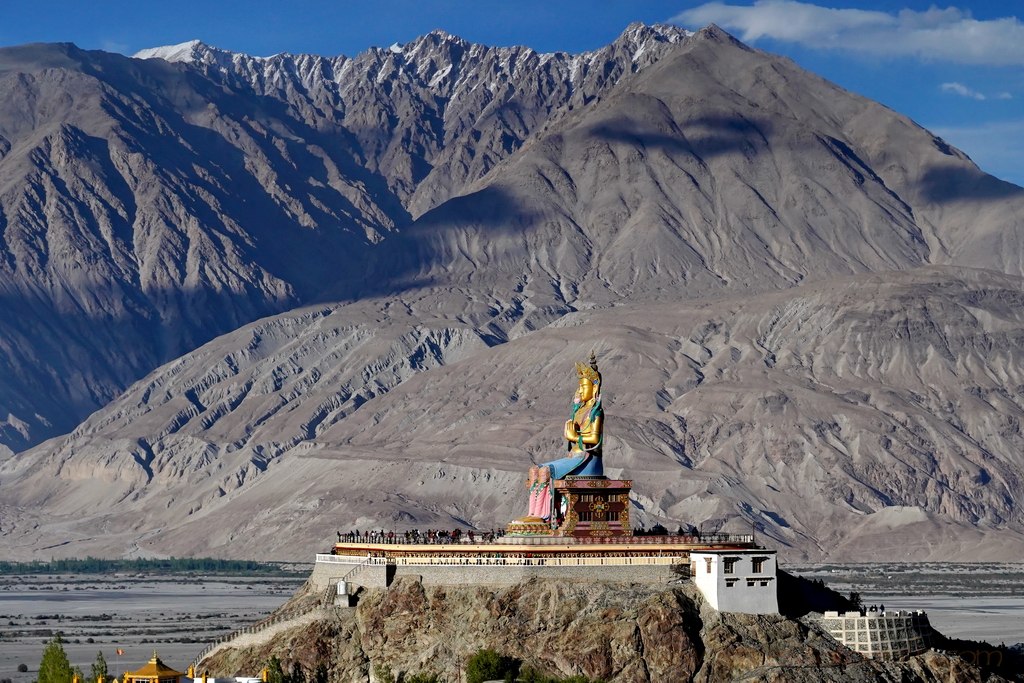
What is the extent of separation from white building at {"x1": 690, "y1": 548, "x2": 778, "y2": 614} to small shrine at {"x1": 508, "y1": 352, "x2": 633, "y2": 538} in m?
7.21

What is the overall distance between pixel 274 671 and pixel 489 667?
344 inches

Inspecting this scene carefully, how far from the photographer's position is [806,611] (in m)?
80.8

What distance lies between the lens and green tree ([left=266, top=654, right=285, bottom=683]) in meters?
77.8

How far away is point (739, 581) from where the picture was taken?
3086 inches

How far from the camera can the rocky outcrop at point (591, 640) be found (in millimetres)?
75562

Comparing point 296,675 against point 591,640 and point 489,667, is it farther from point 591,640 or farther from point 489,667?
point 591,640

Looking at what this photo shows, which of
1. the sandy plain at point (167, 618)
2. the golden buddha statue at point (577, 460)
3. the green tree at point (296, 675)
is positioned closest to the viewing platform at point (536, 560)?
the golden buddha statue at point (577, 460)

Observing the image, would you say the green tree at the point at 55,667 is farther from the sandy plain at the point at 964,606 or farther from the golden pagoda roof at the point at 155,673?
the sandy plain at the point at 964,606

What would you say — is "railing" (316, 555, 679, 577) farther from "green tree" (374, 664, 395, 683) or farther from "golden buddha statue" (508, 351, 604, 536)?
"golden buddha statue" (508, 351, 604, 536)

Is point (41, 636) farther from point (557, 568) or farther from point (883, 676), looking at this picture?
point (883, 676)

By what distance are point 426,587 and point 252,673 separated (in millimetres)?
7239

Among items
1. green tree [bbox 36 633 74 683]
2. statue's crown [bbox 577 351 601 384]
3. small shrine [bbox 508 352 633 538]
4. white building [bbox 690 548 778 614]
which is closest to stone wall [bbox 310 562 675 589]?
white building [bbox 690 548 778 614]

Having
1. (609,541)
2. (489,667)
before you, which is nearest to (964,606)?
(609,541)

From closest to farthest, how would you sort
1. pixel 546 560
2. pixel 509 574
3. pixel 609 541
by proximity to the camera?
pixel 509 574, pixel 546 560, pixel 609 541
